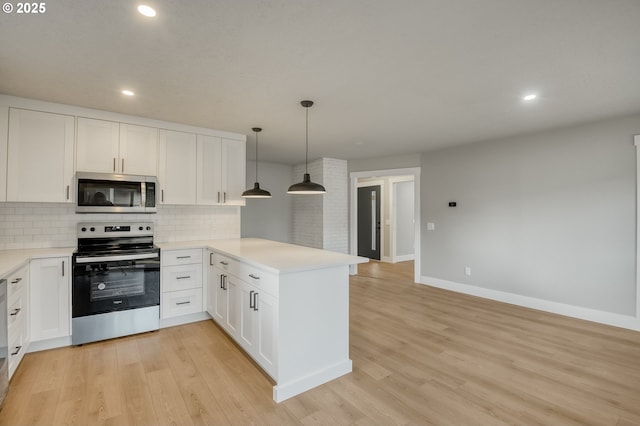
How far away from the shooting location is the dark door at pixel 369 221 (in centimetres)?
849

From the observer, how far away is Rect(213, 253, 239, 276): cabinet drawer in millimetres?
2957

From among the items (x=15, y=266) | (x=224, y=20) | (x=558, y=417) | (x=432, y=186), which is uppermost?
(x=224, y=20)

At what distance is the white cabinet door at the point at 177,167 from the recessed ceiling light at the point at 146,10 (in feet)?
7.60

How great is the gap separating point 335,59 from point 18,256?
331cm

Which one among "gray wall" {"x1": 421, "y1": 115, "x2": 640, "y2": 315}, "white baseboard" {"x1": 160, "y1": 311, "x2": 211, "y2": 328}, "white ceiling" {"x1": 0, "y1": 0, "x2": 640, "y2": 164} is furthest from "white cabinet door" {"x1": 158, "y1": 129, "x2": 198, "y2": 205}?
"gray wall" {"x1": 421, "y1": 115, "x2": 640, "y2": 315}

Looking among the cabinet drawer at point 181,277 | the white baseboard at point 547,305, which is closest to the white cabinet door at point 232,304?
the cabinet drawer at point 181,277

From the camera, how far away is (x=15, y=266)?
7.95 ft

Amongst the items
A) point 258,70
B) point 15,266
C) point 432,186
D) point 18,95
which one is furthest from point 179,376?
point 432,186

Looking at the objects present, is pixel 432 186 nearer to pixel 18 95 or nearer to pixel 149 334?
pixel 149 334

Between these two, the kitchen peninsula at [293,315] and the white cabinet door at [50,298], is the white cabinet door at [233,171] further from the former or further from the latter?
the white cabinet door at [50,298]

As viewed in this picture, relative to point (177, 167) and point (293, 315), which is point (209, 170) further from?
point (293, 315)

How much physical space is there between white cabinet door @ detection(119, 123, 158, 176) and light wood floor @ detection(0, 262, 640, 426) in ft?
6.28

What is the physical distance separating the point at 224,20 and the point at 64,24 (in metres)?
0.98

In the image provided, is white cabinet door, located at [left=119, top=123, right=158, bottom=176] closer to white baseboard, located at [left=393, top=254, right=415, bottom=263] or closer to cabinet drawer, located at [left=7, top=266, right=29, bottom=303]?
cabinet drawer, located at [left=7, top=266, right=29, bottom=303]
